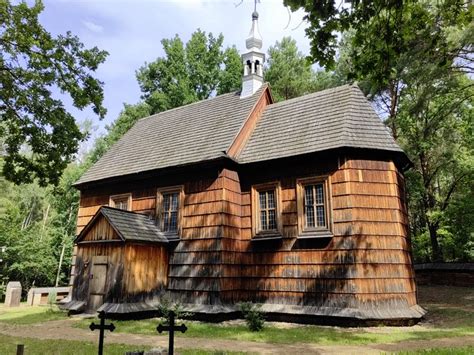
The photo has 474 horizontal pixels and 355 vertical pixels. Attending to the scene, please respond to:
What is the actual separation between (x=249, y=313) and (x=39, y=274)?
21.4 meters

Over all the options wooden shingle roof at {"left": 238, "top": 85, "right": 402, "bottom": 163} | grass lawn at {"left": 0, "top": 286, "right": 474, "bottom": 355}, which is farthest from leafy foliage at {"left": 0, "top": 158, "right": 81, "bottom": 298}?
wooden shingle roof at {"left": 238, "top": 85, "right": 402, "bottom": 163}

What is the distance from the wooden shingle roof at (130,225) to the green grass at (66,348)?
4.47 metres

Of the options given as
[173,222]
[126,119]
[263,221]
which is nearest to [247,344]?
[263,221]

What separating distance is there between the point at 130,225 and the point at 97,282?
229 cm

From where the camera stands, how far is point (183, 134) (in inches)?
655

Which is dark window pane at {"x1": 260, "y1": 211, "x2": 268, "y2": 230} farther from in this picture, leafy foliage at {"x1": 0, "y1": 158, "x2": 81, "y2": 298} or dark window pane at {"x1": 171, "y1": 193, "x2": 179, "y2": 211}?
leafy foliage at {"x1": 0, "y1": 158, "x2": 81, "y2": 298}

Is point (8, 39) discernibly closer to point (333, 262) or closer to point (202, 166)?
point (202, 166)

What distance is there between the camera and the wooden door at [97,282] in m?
13.2

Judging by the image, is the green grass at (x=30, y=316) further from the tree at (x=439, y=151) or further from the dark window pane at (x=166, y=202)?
the tree at (x=439, y=151)

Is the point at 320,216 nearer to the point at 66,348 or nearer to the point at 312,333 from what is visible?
the point at 312,333

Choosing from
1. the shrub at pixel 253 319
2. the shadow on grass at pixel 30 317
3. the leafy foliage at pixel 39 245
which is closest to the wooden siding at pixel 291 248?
the shrub at pixel 253 319

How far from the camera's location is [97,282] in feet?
44.2

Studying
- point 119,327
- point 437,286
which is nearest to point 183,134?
point 119,327

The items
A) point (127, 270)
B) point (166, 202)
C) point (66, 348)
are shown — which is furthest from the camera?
point (166, 202)
